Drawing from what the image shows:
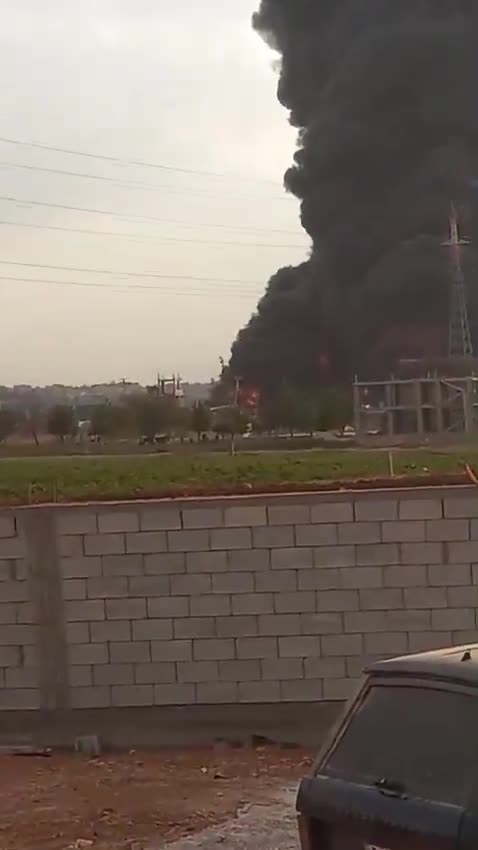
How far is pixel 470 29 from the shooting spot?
126 ft

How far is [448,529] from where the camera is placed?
6.31m

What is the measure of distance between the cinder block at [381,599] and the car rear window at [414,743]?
11.3 feet

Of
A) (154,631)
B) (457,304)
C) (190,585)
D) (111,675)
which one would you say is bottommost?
(111,675)

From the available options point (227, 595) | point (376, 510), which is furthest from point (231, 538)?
point (376, 510)

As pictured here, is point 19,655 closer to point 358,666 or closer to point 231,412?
point 358,666

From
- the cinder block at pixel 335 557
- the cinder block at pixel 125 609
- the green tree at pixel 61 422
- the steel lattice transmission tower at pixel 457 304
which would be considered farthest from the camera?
the steel lattice transmission tower at pixel 457 304

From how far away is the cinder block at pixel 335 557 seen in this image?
6.34m

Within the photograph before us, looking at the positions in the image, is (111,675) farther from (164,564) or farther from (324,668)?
(324,668)

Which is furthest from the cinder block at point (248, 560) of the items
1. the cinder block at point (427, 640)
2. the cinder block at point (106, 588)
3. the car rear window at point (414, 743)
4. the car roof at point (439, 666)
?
the car rear window at point (414, 743)

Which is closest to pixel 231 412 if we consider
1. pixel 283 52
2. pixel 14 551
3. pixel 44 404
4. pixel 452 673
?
pixel 44 404

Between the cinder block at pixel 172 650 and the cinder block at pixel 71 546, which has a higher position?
the cinder block at pixel 71 546

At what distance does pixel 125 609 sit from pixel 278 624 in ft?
2.59

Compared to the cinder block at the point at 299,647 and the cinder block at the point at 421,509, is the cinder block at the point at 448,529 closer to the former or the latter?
the cinder block at the point at 421,509

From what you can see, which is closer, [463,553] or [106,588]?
[463,553]
